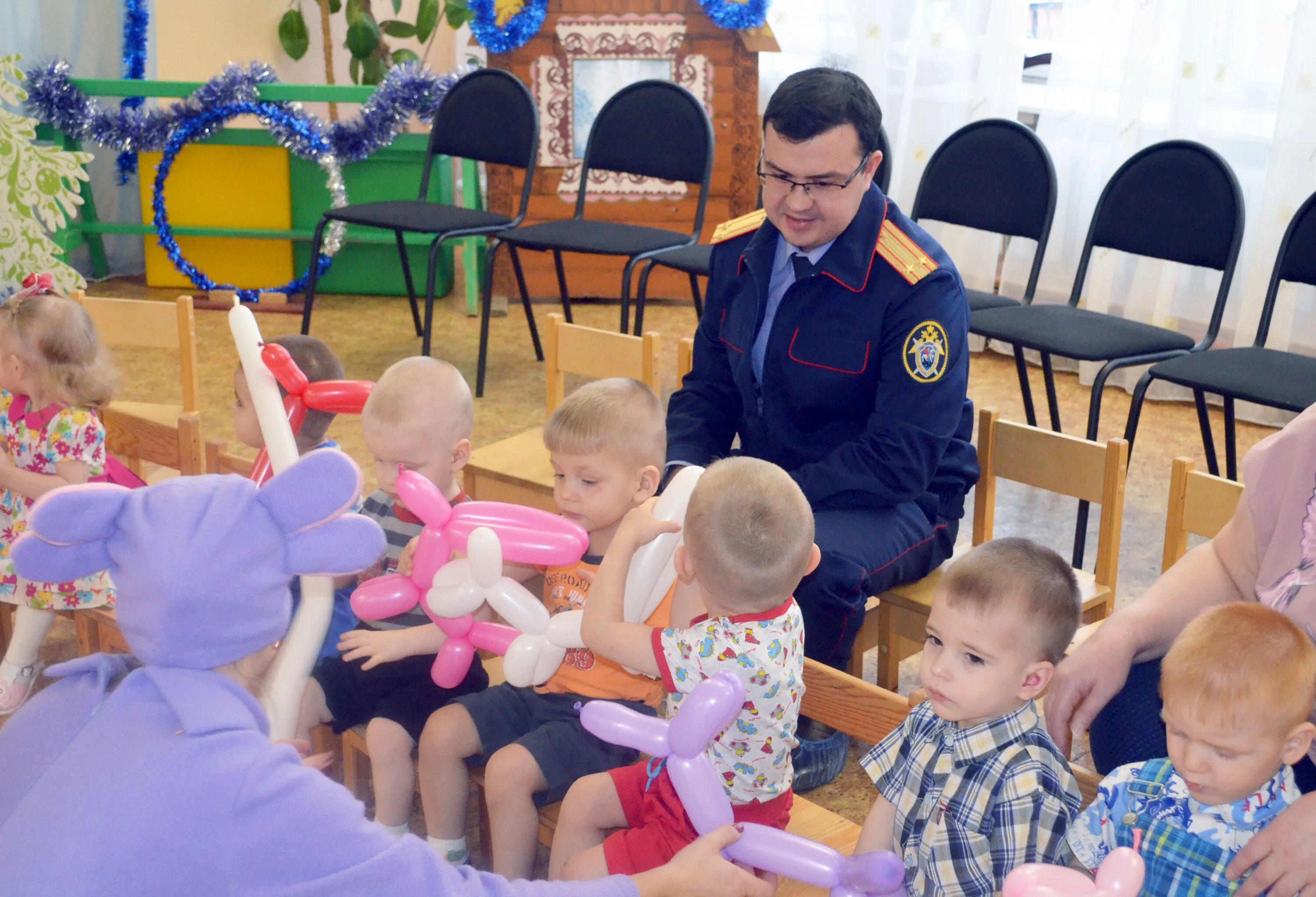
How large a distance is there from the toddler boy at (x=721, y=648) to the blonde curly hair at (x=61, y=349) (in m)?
1.23

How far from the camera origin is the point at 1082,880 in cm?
113

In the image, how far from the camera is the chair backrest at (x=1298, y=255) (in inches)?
119

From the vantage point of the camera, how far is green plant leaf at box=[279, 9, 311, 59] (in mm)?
5773

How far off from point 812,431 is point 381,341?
2.71m

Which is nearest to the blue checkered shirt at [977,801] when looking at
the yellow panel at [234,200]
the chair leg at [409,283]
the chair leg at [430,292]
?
the chair leg at [430,292]

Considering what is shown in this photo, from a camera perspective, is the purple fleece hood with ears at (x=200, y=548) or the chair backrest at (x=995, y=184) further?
the chair backrest at (x=995, y=184)

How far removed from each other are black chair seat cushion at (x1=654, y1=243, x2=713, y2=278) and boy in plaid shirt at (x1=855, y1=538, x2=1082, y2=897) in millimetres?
2282

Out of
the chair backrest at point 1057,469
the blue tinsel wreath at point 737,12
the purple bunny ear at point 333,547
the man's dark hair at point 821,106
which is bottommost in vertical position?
the chair backrest at point 1057,469

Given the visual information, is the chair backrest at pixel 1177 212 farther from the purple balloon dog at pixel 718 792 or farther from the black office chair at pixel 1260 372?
the purple balloon dog at pixel 718 792

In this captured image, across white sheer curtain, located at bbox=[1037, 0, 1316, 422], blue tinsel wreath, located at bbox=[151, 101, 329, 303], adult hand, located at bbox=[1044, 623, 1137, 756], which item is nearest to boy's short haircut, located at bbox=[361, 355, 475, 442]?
adult hand, located at bbox=[1044, 623, 1137, 756]

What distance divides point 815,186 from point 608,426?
57 centimetres

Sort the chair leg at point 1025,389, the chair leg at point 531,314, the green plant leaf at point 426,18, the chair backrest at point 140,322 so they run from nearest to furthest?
the chair backrest at point 140,322 → the chair leg at point 1025,389 → the chair leg at point 531,314 → the green plant leaf at point 426,18

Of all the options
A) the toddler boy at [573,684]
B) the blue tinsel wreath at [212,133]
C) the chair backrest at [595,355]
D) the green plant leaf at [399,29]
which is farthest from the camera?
the green plant leaf at [399,29]

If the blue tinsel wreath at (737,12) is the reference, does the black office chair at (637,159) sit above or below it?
below
